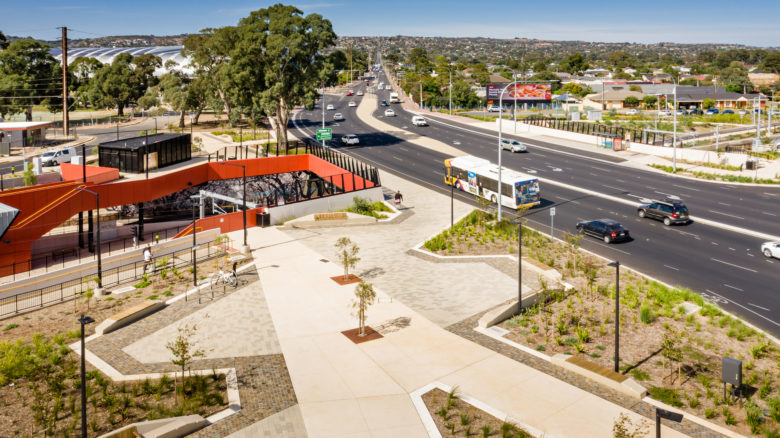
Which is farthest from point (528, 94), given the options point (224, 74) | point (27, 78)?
point (27, 78)

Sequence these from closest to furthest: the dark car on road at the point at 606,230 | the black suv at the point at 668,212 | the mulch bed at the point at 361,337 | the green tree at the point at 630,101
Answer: the mulch bed at the point at 361,337 < the dark car on road at the point at 606,230 < the black suv at the point at 668,212 < the green tree at the point at 630,101

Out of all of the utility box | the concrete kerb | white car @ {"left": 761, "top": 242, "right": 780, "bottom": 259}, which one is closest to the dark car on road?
white car @ {"left": 761, "top": 242, "right": 780, "bottom": 259}

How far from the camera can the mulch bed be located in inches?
960

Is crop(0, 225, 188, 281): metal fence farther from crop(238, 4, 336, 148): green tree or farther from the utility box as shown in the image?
the utility box

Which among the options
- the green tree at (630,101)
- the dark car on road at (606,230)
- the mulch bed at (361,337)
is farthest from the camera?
the green tree at (630,101)

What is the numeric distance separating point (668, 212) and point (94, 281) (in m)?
40.3

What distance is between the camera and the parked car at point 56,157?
63.2 m

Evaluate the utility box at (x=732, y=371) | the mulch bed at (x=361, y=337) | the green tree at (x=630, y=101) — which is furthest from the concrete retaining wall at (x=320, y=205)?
the green tree at (x=630, y=101)

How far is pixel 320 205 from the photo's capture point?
50.1m

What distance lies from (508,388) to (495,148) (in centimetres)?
6250

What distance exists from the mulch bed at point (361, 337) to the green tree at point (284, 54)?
4596 cm

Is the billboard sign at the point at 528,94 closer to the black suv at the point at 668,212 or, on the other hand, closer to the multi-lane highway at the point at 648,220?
the multi-lane highway at the point at 648,220

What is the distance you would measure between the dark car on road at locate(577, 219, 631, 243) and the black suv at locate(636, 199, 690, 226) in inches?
219

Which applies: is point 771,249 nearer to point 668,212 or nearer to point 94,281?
point 668,212
